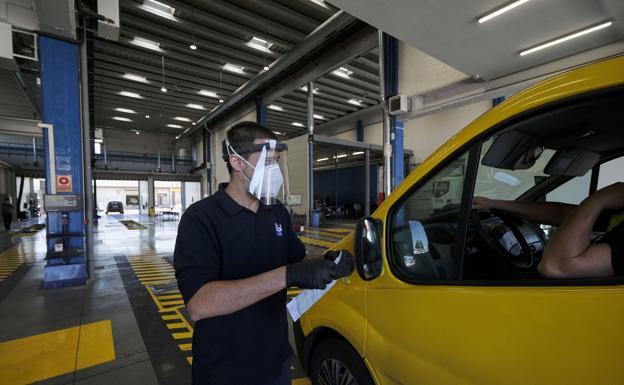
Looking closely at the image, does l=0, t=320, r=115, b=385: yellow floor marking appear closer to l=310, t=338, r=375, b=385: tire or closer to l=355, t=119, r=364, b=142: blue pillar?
l=310, t=338, r=375, b=385: tire

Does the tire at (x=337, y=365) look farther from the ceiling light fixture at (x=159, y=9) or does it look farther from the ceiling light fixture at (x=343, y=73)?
the ceiling light fixture at (x=343, y=73)

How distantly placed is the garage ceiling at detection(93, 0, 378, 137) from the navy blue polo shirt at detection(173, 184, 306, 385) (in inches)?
329

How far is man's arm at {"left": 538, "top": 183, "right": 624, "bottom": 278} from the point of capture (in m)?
0.99

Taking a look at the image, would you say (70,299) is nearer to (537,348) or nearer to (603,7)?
(537,348)

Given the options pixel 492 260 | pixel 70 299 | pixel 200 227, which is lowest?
pixel 70 299

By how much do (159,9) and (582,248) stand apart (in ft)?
33.7

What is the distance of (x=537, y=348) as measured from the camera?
962mm

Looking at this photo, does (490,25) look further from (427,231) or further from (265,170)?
(265,170)

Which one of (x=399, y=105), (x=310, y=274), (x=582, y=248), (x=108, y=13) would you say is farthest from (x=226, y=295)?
(x=399, y=105)

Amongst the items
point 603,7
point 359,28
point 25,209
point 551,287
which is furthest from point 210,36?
point 25,209

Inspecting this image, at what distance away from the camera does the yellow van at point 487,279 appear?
92 centimetres

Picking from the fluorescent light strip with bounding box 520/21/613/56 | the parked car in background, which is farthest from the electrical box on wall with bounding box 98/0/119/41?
the parked car in background

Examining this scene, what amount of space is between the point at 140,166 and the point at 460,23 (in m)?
26.9

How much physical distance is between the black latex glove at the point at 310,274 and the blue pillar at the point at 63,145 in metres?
6.10
